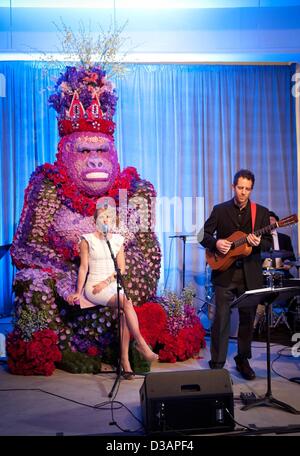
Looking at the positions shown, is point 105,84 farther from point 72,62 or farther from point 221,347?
point 221,347

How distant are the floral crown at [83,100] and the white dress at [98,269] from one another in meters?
1.45

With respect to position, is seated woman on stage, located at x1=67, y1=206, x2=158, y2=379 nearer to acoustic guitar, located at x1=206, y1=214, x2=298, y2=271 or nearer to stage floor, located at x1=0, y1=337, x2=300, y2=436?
stage floor, located at x1=0, y1=337, x2=300, y2=436

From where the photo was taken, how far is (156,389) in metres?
3.81

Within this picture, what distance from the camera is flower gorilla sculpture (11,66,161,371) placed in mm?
5859

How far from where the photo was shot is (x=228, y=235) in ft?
17.3

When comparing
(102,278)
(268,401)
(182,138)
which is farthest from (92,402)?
(182,138)

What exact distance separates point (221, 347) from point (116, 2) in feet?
17.5

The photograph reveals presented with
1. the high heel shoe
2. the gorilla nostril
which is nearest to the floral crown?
the gorilla nostril

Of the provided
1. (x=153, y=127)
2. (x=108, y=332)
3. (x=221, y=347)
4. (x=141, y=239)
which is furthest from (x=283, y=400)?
(x=153, y=127)

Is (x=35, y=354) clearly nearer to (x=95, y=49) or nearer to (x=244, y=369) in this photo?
(x=244, y=369)

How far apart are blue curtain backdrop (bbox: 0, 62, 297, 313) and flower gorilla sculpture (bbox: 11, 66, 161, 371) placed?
8.78ft

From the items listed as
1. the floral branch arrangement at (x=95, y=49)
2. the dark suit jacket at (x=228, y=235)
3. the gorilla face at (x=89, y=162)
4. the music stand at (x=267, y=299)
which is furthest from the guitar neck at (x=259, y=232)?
the floral branch arrangement at (x=95, y=49)

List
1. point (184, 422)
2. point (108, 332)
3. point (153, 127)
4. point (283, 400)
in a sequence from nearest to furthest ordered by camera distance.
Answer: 1. point (184, 422)
2. point (283, 400)
3. point (108, 332)
4. point (153, 127)

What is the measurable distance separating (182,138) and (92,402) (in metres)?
5.55
